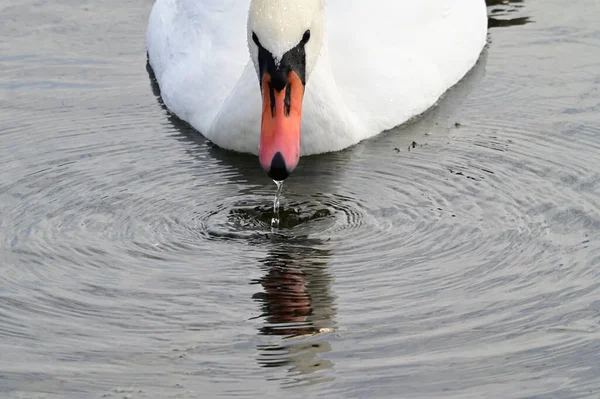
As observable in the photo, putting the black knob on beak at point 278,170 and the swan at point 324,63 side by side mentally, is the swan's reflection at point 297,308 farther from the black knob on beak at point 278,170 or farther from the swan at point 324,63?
the swan at point 324,63

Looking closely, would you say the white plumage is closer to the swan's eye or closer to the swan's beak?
the swan's eye

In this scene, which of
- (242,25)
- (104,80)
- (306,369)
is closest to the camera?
(306,369)

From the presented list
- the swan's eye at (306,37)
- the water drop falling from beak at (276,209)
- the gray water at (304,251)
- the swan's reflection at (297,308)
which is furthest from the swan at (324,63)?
the swan's reflection at (297,308)

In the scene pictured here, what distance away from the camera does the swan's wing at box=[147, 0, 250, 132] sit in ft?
33.0

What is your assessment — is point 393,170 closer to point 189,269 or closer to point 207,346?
point 189,269

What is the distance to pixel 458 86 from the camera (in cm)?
1116

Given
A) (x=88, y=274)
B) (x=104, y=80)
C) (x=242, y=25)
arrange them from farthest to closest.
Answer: (x=104, y=80)
(x=242, y=25)
(x=88, y=274)

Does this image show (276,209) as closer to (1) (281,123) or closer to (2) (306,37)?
(1) (281,123)

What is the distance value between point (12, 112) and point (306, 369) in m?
4.55

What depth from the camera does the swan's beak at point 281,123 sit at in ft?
25.7

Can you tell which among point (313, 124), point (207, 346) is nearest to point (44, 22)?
point (313, 124)

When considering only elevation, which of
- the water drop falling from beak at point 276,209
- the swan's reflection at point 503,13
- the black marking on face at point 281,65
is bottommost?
the water drop falling from beak at point 276,209

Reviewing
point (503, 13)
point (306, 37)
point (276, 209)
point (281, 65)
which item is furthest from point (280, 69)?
point (503, 13)

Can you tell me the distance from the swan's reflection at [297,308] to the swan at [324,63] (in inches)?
32.7
